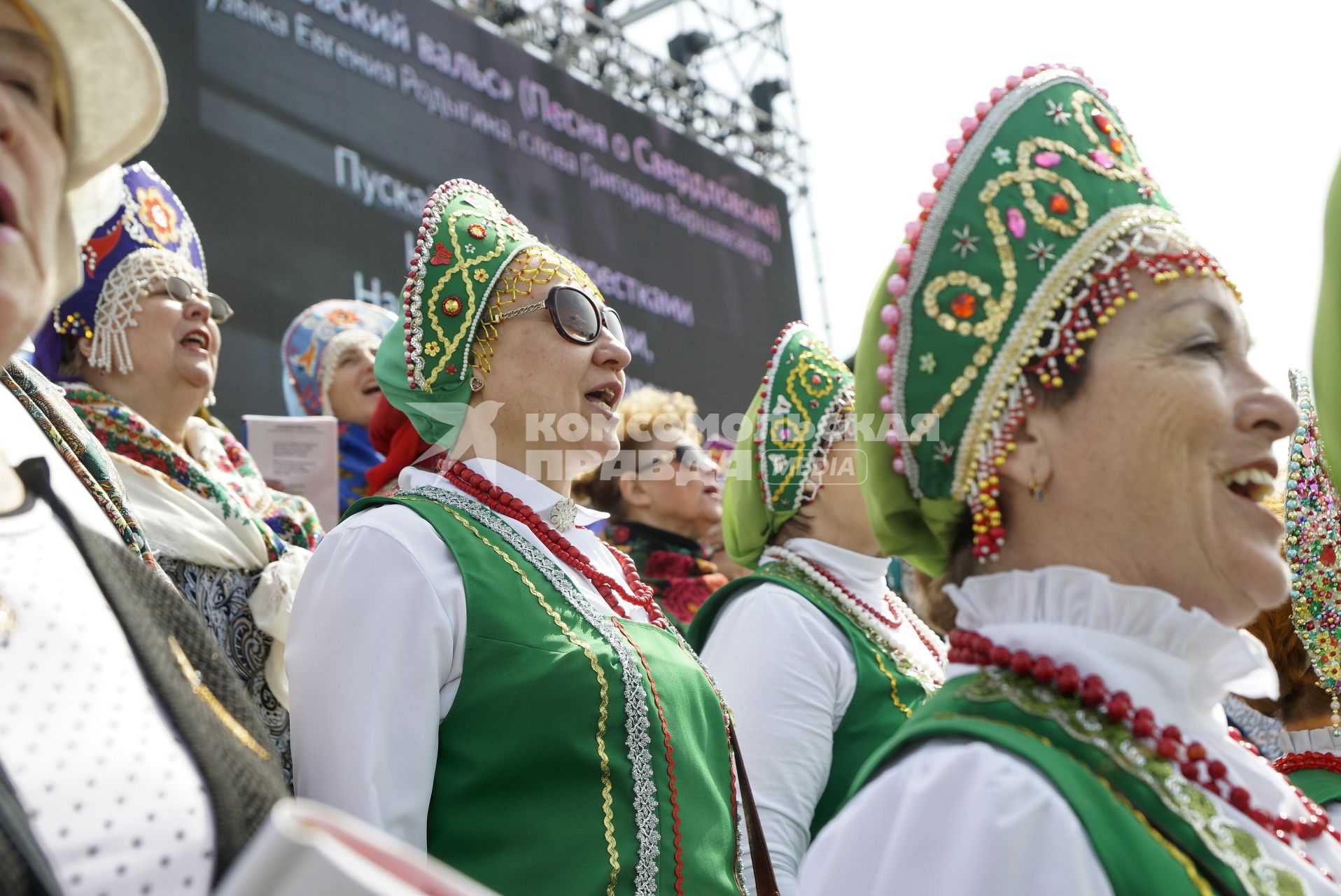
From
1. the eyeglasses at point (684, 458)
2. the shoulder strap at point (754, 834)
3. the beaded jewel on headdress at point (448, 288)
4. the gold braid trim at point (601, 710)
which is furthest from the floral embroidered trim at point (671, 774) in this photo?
the eyeglasses at point (684, 458)

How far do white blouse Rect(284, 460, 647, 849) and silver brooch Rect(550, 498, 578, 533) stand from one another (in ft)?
1.13

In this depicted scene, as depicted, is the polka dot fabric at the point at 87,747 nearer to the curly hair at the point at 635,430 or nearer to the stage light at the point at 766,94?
the curly hair at the point at 635,430

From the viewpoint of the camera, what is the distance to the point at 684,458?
15.8 ft

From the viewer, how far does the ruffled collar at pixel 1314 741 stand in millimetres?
2441

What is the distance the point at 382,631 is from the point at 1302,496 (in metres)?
1.77

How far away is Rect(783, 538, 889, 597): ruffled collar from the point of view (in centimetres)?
345

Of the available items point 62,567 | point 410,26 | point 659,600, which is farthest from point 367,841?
point 410,26

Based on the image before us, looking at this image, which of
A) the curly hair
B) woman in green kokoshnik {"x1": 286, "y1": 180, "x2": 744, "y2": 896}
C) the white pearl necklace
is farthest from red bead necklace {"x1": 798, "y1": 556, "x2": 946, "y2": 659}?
the curly hair

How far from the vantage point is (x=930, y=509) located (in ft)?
6.01

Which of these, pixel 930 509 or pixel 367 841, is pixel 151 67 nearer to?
pixel 367 841

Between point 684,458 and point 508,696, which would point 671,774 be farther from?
point 684,458

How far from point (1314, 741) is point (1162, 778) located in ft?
4.01

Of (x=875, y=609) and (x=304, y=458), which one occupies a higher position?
(x=304, y=458)

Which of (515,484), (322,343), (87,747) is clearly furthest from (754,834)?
(322,343)
